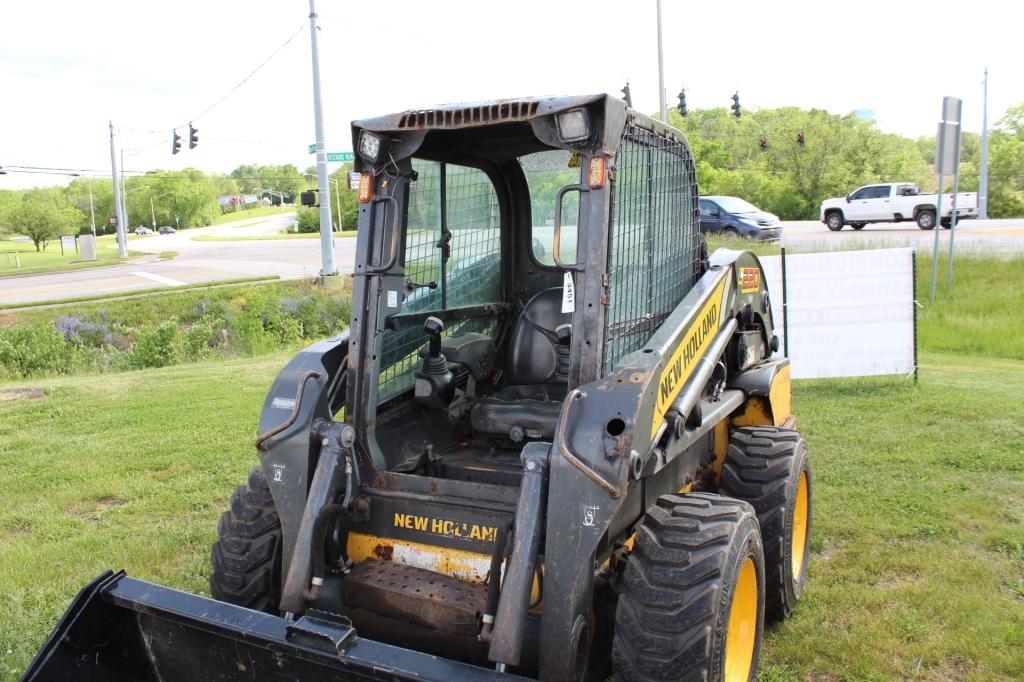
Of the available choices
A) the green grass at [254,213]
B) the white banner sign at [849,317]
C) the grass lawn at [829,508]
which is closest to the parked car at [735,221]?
the grass lawn at [829,508]

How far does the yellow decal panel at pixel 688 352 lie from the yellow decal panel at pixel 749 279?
332 mm

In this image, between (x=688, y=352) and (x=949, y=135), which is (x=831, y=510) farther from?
(x=949, y=135)

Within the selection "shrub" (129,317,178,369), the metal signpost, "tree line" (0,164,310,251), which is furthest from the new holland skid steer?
"tree line" (0,164,310,251)

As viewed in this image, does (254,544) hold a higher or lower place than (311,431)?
lower

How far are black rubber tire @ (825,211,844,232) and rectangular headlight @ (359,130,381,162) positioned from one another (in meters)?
27.9

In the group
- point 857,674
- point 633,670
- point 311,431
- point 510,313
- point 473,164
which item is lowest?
point 857,674

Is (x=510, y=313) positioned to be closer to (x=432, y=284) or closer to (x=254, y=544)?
(x=432, y=284)

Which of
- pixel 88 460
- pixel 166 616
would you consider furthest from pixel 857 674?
pixel 88 460

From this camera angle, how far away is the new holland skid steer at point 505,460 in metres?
2.97

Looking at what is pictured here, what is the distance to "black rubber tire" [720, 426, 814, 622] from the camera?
4219mm

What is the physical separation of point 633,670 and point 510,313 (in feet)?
8.09

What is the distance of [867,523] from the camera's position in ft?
18.5

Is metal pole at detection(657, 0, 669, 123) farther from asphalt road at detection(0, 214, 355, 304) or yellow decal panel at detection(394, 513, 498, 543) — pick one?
yellow decal panel at detection(394, 513, 498, 543)

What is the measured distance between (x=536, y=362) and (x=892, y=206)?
1058 inches
